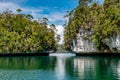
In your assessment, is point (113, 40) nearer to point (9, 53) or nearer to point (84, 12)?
point (84, 12)

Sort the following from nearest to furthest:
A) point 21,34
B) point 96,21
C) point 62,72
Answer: point 62,72 → point 96,21 → point 21,34

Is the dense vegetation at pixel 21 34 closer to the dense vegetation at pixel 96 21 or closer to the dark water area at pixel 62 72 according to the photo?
the dense vegetation at pixel 96 21

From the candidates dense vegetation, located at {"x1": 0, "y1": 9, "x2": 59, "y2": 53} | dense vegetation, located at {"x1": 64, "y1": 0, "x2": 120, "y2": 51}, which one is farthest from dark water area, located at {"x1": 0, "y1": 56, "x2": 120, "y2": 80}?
dense vegetation, located at {"x1": 0, "y1": 9, "x2": 59, "y2": 53}

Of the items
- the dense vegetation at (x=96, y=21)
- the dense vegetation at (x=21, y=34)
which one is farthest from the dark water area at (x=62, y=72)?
the dense vegetation at (x=21, y=34)

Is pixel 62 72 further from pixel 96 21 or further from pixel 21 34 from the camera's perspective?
pixel 21 34

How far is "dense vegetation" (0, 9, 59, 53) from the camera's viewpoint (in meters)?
87.3

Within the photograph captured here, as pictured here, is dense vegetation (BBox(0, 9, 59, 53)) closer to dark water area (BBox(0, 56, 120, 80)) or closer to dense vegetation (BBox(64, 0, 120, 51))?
dense vegetation (BBox(64, 0, 120, 51))

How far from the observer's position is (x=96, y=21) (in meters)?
77.1

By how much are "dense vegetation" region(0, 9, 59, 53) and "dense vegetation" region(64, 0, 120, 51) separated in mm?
8594

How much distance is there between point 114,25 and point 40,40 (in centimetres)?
3570

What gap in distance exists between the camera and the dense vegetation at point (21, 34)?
87312 mm

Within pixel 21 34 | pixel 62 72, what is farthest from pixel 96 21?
pixel 62 72

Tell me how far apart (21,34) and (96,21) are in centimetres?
2574

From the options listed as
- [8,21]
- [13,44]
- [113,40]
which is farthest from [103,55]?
[8,21]
